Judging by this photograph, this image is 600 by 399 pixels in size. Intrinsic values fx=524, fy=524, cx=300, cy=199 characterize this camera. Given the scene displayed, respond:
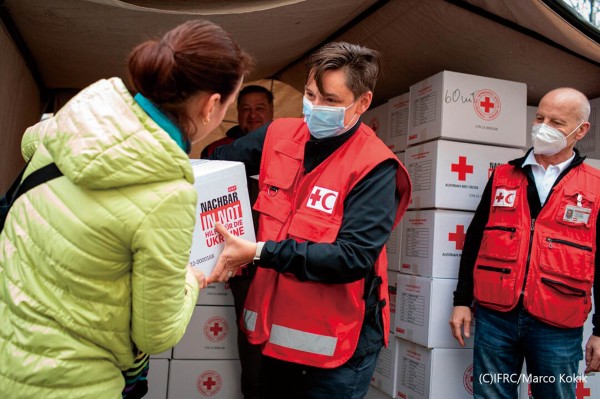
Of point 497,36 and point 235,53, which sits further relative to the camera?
point 497,36

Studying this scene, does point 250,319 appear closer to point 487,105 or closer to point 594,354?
point 594,354

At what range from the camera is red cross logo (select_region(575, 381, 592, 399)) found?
2.64 metres

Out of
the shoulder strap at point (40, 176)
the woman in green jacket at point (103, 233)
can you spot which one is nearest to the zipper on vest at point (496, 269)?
the woman in green jacket at point (103, 233)

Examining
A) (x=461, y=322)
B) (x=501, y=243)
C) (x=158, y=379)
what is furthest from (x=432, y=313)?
(x=158, y=379)

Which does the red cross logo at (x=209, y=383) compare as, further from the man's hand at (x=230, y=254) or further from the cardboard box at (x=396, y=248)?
the man's hand at (x=230, y=254)

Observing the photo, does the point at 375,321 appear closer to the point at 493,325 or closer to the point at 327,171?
the point at 327,171

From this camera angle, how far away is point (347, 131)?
154cm

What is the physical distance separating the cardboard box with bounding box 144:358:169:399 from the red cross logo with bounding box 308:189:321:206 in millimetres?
1704

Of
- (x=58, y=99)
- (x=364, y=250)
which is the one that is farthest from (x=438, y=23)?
(x=58, y=99)

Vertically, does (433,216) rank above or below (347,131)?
below

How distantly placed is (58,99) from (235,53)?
291 centimetres

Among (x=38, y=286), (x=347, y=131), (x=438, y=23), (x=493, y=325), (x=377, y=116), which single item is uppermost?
(x=438, y=23)

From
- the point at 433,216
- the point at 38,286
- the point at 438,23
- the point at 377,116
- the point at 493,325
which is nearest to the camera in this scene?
the point at 38,286

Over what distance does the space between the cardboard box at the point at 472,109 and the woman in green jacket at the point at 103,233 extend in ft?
6.04
